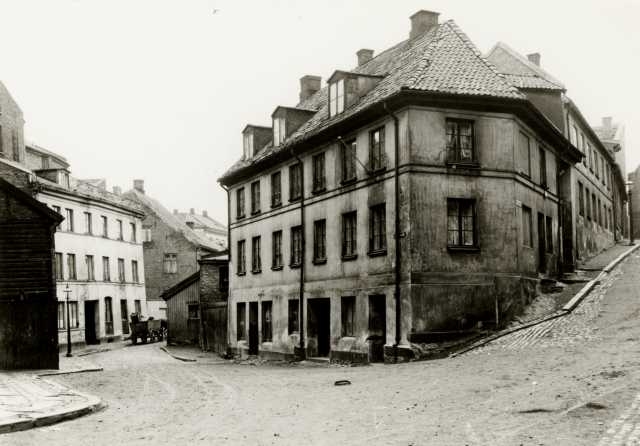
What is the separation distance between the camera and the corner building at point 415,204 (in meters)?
23.0

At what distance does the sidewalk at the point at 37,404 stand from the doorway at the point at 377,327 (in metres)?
9.24

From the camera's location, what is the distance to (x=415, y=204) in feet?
75.5

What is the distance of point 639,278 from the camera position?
90.6ft

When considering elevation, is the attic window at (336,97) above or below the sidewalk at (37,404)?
above

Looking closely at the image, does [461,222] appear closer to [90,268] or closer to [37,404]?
[37,404]

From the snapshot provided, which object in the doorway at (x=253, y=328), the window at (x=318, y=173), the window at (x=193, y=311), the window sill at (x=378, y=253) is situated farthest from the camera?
the window at (x=193, y=311)

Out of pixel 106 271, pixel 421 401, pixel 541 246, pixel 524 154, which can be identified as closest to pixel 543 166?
pixel 524 154

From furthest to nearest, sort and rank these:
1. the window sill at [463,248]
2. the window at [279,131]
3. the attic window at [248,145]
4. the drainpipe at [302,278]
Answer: the attic window at [248,145], the window at [279,131], the drainpipe at [302,278], the window sill at [463,248]

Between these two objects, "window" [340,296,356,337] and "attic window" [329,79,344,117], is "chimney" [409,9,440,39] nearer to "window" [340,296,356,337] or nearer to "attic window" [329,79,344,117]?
"attic window" [329,79,344,117]

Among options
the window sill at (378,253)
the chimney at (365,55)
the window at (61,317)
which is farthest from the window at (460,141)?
the window at (61,317)

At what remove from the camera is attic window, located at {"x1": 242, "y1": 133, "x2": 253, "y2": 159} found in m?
35.8

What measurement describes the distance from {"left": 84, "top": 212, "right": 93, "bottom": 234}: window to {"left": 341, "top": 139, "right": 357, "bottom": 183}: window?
25.7 m

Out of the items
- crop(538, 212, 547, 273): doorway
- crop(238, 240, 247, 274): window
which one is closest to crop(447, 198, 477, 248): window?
Answer: crop(538, 212, 547, 273): doorway

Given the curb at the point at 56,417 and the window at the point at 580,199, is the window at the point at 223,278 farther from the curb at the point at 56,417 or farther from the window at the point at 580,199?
the curb at the point at 56,417
